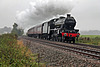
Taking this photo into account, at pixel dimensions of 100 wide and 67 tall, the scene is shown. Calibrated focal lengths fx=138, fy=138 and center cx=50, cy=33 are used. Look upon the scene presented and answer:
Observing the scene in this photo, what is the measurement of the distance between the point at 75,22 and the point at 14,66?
1431 cm

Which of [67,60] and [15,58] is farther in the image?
[67,60]

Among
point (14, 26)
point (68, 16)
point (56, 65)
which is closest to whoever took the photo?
point (56, 65)

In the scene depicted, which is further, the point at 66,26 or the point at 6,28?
the point at 6,28

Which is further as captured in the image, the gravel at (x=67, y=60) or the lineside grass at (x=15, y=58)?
the gravel at (x=67, y=60)

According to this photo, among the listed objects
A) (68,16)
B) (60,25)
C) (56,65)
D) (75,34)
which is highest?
(68,16)

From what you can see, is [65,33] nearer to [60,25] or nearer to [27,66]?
[60,25]

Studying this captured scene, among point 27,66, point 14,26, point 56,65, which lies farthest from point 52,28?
point 14,26

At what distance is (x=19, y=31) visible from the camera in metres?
55.0

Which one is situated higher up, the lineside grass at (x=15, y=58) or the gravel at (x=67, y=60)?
the lineside grass at (x=15, y=58)

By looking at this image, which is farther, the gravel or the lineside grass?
the gravel

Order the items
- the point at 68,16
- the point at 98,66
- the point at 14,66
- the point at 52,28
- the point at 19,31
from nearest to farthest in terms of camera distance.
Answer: the point at 14,66 → the point at 98,66 → the point at 68,16 → the point at 52,28 → the point at 19,31

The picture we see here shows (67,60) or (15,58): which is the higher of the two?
(15,58)

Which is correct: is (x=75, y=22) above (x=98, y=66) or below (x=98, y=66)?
above

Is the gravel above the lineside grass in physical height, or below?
below
